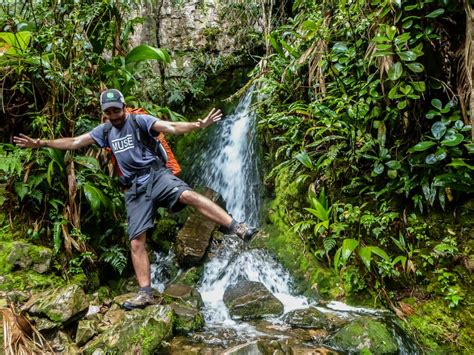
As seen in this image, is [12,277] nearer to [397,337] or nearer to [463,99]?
[397,337]

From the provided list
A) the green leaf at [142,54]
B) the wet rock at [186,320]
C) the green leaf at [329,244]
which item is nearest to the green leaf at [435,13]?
the green leaf at [329,244]

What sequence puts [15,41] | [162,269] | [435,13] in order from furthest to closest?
[162,269], [15,41], [435,13]

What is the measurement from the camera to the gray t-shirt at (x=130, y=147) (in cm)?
363

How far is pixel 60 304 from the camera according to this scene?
10.5 feet

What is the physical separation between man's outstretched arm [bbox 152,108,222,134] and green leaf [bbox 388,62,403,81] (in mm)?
1862

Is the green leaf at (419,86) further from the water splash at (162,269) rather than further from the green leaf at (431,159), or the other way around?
the water splash at (162,269)

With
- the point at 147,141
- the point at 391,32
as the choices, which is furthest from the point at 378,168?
the point at 147,141

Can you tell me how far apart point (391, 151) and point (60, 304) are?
3.82 metres

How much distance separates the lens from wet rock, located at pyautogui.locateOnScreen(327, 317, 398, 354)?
3135mm

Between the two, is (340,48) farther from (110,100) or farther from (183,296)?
(183,296)

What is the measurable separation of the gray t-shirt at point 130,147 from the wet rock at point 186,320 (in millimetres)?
1422

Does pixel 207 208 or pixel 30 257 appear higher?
pixel 207 208

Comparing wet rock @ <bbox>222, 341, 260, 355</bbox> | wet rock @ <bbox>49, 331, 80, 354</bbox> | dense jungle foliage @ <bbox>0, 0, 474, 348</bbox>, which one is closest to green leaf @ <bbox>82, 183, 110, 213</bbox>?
dense jungle foliage @ <bbox>0, 0, 474, 348</bbox>

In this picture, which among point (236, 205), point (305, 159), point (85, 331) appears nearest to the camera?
point (85, 331)
